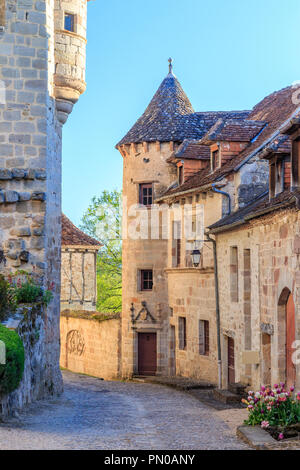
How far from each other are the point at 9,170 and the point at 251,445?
7675mm

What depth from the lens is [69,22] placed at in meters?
15.7

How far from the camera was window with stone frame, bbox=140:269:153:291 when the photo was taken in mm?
27031

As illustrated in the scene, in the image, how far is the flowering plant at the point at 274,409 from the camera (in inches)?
384

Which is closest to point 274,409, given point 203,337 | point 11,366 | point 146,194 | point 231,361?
point 11,366

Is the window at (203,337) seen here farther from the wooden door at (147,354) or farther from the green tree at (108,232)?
the green tree at (108,232)

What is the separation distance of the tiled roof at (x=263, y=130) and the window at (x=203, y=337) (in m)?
4.13

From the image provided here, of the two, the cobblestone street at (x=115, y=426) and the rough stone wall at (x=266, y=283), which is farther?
the rough stone wall at (x=266, y=283)

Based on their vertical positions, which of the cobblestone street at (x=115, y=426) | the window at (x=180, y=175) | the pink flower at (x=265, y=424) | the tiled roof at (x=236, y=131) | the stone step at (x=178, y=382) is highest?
the tiled roof at (x=236, y=131)

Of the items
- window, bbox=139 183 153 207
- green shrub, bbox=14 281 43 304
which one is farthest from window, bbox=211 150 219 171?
green shrub, bbox=14 281 43 304

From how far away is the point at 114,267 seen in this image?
136 ft

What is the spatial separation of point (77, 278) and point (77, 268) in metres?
0.49

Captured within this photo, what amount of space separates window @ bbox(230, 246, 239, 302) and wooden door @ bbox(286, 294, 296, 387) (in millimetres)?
5434

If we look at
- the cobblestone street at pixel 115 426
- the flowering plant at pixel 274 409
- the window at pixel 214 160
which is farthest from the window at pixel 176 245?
the flowering plant at pixel 274 409
